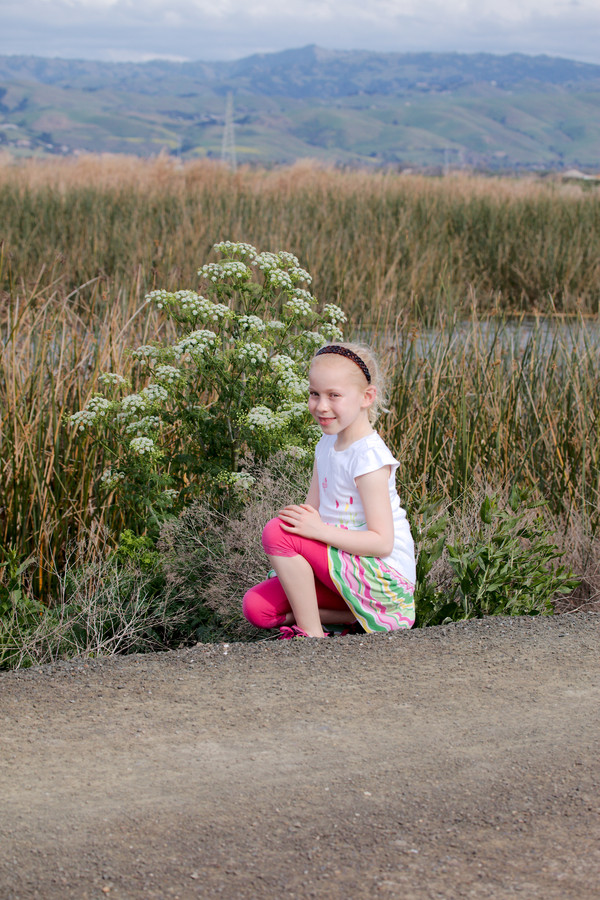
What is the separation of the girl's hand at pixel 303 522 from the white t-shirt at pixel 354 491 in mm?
126

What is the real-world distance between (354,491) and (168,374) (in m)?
0.83

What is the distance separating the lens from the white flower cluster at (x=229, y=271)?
11.2ft

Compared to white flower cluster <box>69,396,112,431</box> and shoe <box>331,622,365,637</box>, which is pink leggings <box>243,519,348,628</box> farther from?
white flower cluster <box>69,396,112,431</box>

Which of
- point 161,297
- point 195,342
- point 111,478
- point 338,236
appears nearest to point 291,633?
point 111,478

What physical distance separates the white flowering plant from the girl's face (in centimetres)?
36

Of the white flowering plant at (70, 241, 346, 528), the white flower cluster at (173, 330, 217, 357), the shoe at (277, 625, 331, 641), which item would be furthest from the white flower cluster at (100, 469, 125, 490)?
the shoe at (277, 625, 331, 641)

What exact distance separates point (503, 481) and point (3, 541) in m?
2.19

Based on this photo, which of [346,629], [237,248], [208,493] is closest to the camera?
[346,629]

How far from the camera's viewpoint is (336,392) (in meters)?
2.89

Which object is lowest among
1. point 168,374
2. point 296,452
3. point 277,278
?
point 296,452

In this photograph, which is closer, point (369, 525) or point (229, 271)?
point (369, 525)

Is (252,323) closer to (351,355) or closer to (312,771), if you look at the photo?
(351,355)

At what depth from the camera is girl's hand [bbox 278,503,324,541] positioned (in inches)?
112

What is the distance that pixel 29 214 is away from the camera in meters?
11.6
